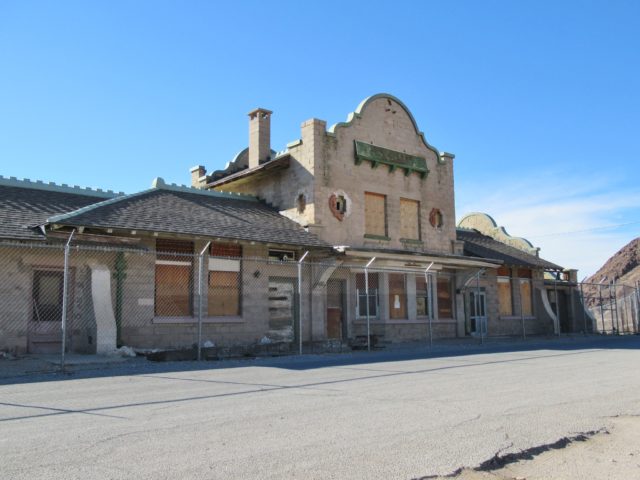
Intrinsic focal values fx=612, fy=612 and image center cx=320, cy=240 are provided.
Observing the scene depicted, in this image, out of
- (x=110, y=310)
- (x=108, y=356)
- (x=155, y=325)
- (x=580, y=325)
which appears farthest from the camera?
(x=580, y=325)

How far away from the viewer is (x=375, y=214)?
2330cm

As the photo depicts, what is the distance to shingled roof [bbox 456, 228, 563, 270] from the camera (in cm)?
2744

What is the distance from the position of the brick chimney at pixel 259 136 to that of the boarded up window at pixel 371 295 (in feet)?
21.1

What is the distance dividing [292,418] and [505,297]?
23277 millimetres

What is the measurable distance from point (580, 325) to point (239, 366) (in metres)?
24.1

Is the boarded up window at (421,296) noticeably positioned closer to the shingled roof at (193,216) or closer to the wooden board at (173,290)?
the shingled roof at (193,216)

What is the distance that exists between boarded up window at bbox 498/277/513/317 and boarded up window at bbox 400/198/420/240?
5.87 metres

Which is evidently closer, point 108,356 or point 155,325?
point 108,356

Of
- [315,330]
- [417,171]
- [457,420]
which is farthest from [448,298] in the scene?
[457,420]

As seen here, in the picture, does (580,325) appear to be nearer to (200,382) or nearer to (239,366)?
(239,366)

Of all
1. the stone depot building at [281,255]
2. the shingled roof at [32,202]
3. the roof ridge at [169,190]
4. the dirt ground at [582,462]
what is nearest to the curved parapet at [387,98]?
the stone depot building at [281,255]

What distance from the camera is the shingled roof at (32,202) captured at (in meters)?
15.0

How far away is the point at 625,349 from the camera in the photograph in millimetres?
18625

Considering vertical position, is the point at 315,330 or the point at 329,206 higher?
the point at 329,206
